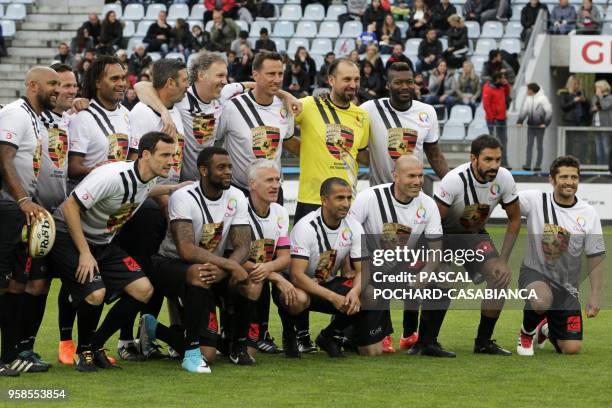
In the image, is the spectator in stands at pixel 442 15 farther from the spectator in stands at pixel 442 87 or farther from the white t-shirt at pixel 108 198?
the white t-shirt at pixel 108 198

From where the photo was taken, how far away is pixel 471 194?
9.24 meters

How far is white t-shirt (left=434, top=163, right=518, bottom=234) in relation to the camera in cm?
923

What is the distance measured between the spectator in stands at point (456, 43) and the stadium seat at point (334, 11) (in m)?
3.14

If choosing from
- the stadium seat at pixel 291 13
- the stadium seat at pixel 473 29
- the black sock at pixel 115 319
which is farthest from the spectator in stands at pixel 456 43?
the black sock at pixel 115 319

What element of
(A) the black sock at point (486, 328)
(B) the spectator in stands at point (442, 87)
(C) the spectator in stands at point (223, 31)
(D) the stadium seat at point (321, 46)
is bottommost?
(A) the black sock at point (486, 328)

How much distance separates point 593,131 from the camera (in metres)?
19.2

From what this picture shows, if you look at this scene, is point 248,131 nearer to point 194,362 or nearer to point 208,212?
point 208,212

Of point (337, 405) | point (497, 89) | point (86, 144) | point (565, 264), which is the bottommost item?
point (337, 405)

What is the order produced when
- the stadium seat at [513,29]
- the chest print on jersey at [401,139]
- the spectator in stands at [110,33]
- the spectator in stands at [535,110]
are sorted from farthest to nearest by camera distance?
the spectator in stands at [110,33] < the stadium seat at [513,29] < the spectator in stands at [535,110] < the chest print on jersey at [401,139]

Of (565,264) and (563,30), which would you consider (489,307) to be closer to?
(565,264)

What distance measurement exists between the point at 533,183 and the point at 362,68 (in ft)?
13.2

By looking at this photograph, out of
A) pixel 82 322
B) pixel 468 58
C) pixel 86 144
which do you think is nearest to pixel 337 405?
pixel 82 322

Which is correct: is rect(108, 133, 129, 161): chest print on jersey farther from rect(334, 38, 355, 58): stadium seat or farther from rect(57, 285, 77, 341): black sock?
rect(334, 38, 355, 58): stadium seat

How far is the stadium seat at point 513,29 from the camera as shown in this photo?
24359 millimetres
